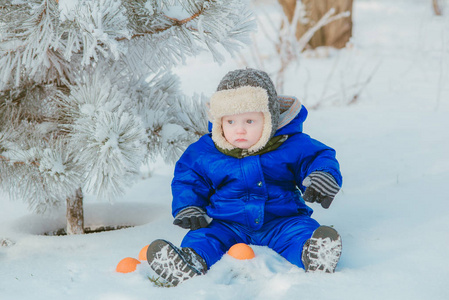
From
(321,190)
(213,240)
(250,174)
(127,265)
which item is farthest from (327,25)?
(127,265)

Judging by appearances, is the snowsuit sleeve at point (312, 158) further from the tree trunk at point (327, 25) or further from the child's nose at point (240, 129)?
the tree trunk at point (327, 25)

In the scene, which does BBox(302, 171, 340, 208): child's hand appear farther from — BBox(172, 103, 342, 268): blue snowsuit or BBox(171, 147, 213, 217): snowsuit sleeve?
BBox(171, 147, 213, 217): snowsuit sleeve

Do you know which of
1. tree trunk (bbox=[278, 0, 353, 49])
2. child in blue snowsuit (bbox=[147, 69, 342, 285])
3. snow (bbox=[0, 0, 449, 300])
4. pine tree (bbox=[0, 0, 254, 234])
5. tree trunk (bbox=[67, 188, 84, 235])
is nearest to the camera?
snow (bbox=[0, 0, 449, 300])

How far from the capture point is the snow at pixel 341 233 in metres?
1.58

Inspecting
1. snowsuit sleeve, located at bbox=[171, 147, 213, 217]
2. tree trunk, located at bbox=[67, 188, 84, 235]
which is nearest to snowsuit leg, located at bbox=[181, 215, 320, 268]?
snowsuit sleeve, located at bbox=[171, 147, 213, 217]

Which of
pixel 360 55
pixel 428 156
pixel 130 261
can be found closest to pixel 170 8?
pixel 130 261

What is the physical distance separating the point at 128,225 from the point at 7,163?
78cm

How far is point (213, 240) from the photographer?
6.11 ft

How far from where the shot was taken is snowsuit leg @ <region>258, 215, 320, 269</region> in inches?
70.5

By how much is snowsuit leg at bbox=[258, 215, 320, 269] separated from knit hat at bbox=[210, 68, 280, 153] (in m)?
0.33

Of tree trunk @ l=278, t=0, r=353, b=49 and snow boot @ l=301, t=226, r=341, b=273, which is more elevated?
tree trunk @ l=278, t=0, r=353, b=49

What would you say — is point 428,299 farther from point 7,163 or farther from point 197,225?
point 7,163

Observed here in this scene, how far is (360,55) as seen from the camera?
7.11 m

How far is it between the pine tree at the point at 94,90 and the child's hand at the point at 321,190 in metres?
0.64
